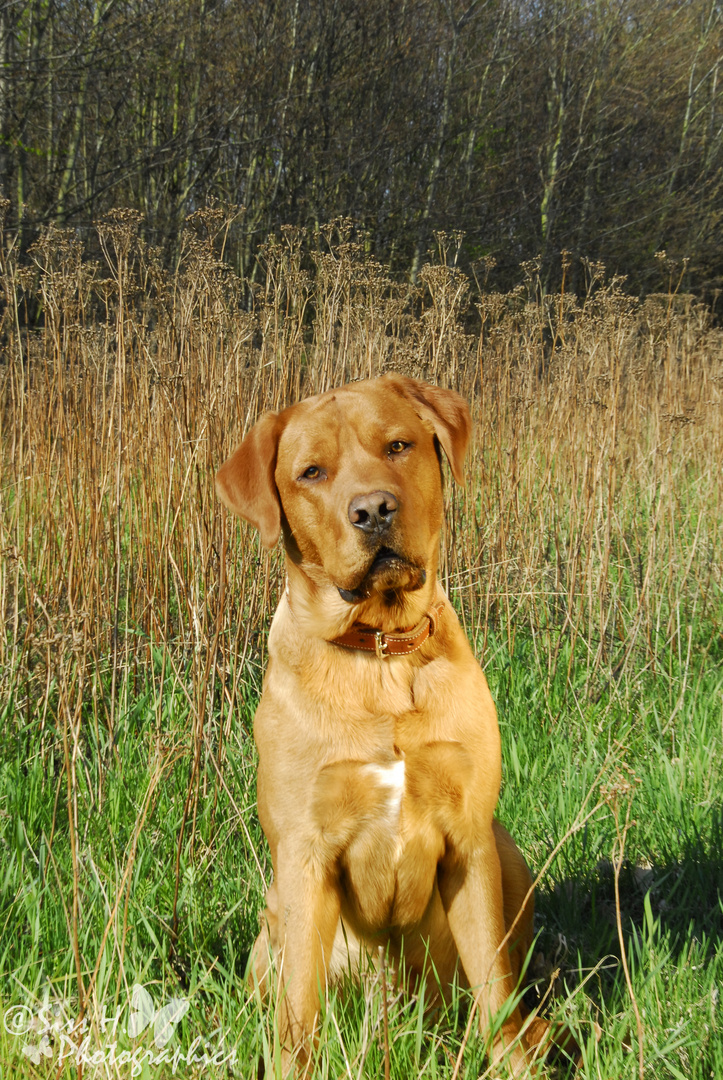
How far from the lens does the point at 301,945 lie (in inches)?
67.3

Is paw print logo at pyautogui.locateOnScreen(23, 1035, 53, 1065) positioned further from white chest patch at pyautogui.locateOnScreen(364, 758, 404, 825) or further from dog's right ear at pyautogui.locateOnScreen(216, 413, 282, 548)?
dog's right ear at pyautogui.locateOnScreen(216, 413, 282, 548)

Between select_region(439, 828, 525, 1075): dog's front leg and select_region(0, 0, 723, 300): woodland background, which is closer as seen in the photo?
select_region(439, 828, 525, 1075): dog's front leg

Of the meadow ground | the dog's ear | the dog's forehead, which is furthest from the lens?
the dog's ear

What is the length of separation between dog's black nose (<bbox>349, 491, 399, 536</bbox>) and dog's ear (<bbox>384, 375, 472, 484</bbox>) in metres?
0.36

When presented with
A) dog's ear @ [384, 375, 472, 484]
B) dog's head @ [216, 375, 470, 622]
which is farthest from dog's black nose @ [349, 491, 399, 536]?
dog's ear @ [384, 375, 472, 484]

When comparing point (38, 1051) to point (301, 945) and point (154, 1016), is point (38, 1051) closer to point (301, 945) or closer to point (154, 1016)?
point (154, 1016)

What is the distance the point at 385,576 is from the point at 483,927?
0.78 m

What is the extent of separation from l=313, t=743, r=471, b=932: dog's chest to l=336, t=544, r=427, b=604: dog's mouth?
1.24 ft

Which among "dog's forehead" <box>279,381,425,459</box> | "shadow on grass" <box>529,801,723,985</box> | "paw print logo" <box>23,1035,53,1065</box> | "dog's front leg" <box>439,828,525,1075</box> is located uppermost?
"dog's forehead" <box>279,381,425,459</box>

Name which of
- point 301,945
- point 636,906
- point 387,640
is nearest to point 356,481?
point 387,640

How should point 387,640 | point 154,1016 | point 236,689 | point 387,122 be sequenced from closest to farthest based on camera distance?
point 154,1016, point 387,640, point 236,689, point 387,122

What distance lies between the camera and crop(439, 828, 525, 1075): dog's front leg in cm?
175

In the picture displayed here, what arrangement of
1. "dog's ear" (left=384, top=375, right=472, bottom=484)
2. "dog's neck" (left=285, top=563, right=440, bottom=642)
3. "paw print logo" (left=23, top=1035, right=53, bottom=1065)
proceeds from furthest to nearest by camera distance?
"dog's ear" (left=384, top=375, right=472, bottom=484)
"dog's neck" (left=285, top=563, right=440, bottom=642)
"paw print logo" (left=23, top=1035, right=53, bottom=1065)

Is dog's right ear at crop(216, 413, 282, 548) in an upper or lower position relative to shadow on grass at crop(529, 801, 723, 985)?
upper
